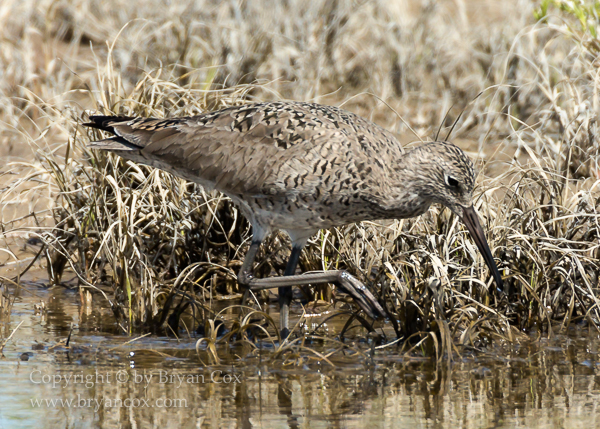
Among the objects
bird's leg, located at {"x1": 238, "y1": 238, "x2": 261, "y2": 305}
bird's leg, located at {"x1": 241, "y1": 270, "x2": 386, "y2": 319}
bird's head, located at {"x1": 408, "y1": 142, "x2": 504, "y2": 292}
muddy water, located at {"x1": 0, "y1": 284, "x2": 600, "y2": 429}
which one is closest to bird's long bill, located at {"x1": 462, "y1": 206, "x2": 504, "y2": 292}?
bird's head, located at {"x1": 408, "y1": 142, "x2": 504, "y2": 292}

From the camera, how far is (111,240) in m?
6.15

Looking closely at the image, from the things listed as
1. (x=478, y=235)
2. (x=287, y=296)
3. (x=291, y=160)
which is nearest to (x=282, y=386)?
(x=287, y=296)

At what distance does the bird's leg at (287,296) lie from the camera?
19.4ft

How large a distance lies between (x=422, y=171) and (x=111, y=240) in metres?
2.21

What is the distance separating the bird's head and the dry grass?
315mm

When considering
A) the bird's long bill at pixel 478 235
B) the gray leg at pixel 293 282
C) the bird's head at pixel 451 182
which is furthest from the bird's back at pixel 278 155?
the bird's long bill at pixel 478 235

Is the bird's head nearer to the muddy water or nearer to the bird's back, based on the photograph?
the bird's back

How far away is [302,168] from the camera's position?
5555mm

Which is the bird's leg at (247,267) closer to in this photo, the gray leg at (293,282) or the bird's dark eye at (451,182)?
the gray leg at (293,282)

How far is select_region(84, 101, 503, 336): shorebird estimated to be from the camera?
5531 millimetres

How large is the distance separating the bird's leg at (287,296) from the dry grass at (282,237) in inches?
6.6

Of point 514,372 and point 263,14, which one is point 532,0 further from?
point 514,372

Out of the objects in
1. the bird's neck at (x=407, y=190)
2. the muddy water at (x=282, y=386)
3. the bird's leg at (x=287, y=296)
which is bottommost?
the muddy water at (x=282, y=386)

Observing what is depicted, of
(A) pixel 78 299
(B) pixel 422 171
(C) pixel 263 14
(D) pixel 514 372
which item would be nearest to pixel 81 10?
(C) pixel 263 14
